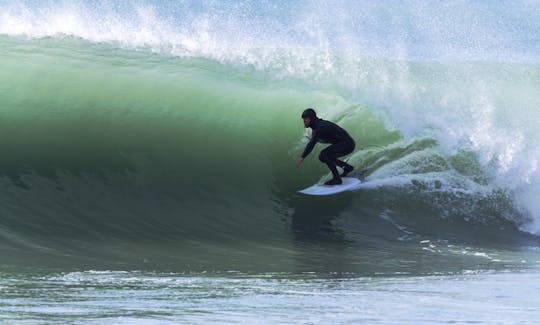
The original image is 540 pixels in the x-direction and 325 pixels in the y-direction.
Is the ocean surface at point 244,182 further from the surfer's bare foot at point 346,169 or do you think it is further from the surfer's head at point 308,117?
the surfer's head at point 308,117

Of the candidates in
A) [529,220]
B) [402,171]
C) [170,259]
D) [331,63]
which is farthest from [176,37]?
[170,259]

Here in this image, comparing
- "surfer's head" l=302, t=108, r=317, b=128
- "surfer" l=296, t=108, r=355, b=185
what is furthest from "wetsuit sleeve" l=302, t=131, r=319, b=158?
"surfer's head" l=302, t=108, r=317, b=128

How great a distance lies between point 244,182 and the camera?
38.6 feet

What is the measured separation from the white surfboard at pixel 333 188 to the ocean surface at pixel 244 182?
0.44 ft

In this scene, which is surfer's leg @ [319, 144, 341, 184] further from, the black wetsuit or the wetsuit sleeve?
the wetsuit sleeve

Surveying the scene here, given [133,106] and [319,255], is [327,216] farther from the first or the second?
[133,106]

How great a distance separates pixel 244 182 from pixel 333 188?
1197mm

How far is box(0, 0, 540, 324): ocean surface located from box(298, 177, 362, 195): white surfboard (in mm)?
136

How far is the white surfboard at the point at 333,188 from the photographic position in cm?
1106

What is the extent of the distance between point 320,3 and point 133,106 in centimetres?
1069

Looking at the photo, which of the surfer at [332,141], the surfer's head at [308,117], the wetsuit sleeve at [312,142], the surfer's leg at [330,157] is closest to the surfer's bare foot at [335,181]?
the surfer at [332,141]

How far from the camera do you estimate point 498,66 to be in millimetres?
16469

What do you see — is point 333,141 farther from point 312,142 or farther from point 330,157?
point 312,142

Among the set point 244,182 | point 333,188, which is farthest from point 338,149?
point 244,182
